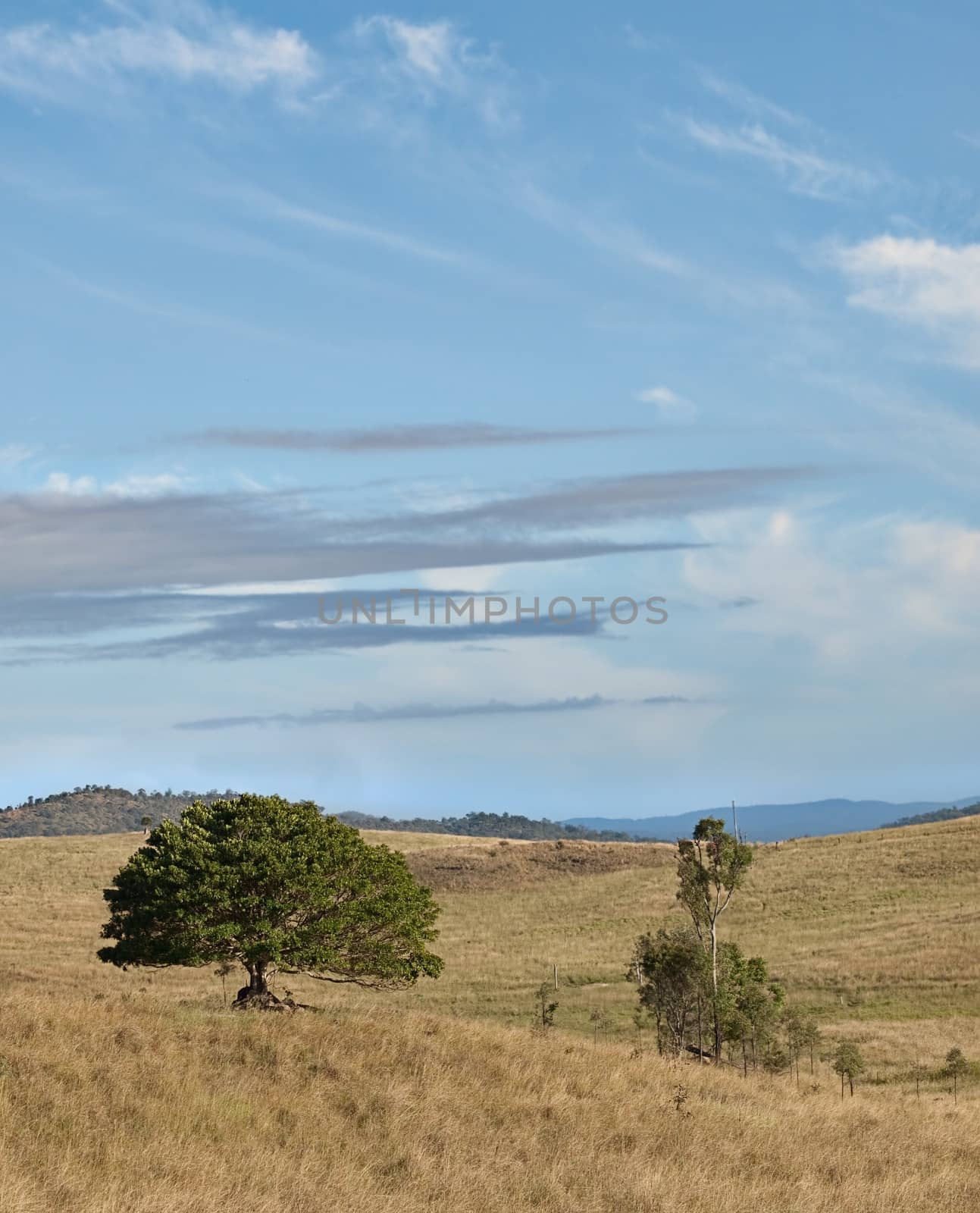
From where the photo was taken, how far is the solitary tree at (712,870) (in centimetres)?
4225

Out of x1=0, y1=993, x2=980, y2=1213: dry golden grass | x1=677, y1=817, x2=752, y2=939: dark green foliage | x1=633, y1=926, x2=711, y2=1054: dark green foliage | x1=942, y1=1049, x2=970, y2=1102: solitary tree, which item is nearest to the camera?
x1=0, y1=993, x2=980, y2=1213: dry golden grass

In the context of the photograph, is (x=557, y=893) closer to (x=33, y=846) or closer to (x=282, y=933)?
A: (x=33, y=846)

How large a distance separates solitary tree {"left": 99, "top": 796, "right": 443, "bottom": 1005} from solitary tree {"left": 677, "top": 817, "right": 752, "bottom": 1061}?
13413mm

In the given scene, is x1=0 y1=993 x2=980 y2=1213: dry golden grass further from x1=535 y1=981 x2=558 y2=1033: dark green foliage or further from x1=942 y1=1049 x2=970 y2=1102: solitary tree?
x1=942 y1=1049 x2=970 y2=1102: solitary tree

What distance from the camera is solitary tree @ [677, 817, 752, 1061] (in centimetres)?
4225

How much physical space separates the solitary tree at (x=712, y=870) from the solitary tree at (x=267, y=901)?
13.4m

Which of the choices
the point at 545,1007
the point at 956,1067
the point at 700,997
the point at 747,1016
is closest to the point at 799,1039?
the point at 747,1016

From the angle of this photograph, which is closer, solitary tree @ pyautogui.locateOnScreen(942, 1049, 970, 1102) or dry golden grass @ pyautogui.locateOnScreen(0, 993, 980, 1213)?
dry golden grass @ pyautogui.locateOnScreen(0, 993, 980, 1213)

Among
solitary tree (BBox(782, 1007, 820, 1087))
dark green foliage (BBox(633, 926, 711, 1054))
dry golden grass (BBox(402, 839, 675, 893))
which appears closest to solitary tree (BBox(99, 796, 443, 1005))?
dark green foliage (BBox(633, 926, 711, 1054))

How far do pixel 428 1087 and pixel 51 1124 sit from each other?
20.5 ft

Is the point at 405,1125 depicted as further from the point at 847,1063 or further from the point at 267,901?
the point at 847,1063

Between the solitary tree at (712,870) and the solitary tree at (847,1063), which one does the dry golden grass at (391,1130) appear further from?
the solitary tree at (847,1063)

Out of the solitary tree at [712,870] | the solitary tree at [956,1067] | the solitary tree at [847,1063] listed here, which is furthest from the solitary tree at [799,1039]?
the solitary tree at [956,1067]

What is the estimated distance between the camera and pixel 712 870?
43.1m
